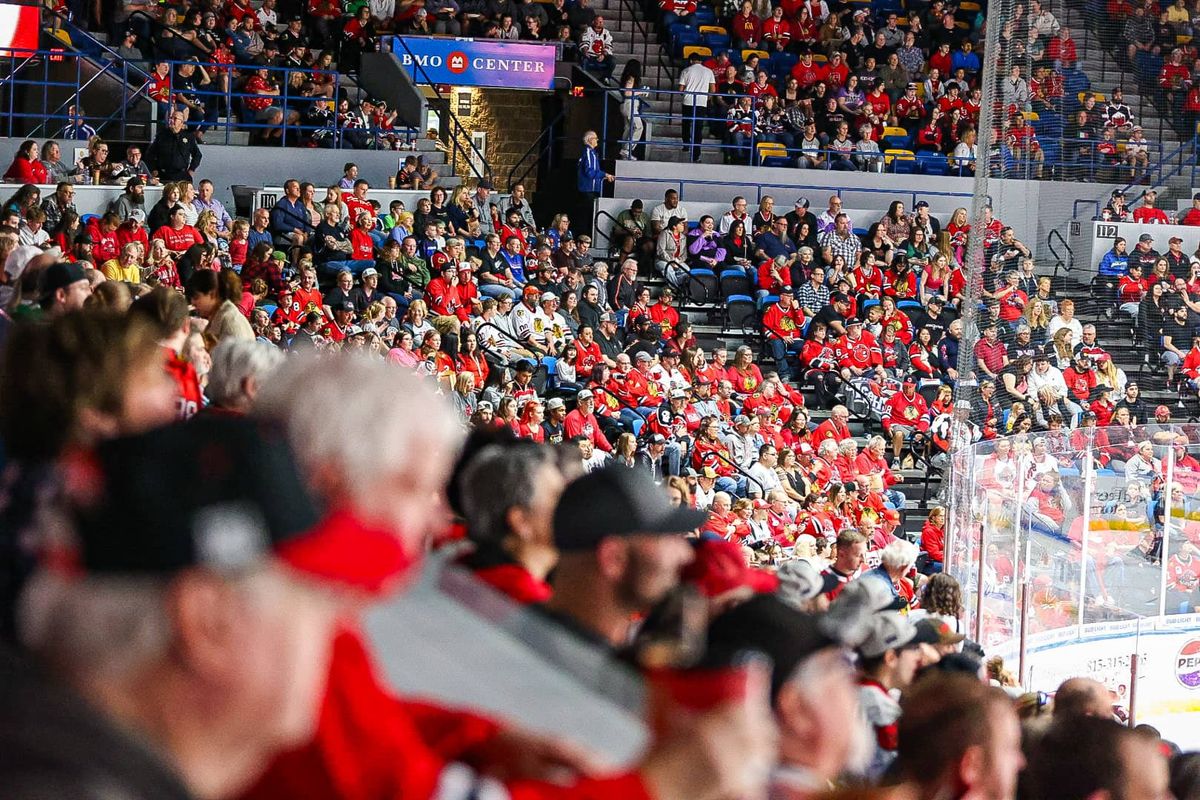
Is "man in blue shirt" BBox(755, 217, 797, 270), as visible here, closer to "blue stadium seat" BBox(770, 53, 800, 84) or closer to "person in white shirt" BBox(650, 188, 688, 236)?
"person in white shirt" BBox(650, 188, 688, 236)

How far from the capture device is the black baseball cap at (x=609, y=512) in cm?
226

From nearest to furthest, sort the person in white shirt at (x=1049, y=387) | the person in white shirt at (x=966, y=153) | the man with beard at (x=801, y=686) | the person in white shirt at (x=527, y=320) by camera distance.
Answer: the man with beard at (x=801, y=686)
the person in white shirt at (x=1049, y=387)
the person in white shirt at (x=527, y=320)
the person in white shirt at (x=966, y=153)

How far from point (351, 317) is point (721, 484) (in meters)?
3.00

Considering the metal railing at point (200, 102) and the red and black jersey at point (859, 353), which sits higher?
the metal railing at point (200, 102)

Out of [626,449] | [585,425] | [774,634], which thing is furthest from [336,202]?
[774,634]

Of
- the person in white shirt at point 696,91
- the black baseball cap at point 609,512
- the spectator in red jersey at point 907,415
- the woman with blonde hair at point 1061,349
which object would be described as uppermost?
the person in white shirt at point 696,91

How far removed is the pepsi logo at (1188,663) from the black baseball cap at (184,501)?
30.7 feet

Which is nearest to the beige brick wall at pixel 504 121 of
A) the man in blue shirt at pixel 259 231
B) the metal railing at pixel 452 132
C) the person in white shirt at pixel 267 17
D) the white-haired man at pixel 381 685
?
the metal railing at pixel 452 132

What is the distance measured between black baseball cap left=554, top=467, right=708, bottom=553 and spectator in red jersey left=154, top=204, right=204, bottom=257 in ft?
34.7

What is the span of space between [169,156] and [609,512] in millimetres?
12955

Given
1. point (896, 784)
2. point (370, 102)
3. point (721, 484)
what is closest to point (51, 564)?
point (896, 784)

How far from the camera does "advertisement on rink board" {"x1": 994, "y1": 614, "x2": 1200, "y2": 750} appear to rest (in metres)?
9.36

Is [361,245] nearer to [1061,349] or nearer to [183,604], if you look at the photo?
[1061,349]

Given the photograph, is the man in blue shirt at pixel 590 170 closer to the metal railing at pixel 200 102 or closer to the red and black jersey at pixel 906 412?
the metal railing at pixel 200 102
